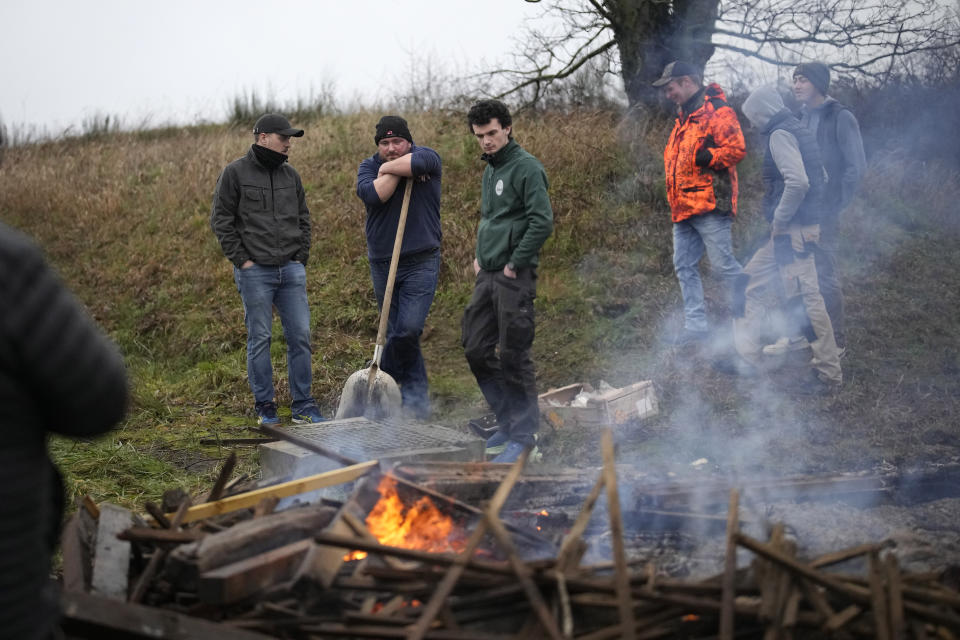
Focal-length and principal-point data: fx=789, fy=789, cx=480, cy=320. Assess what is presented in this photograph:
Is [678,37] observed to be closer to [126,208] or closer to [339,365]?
[339,365]

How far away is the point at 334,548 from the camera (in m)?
2.95

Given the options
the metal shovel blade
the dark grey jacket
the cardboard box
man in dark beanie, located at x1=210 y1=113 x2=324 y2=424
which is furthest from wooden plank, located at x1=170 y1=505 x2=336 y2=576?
the dark grey jacket

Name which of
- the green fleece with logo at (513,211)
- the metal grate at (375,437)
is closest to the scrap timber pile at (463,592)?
the metal grate at (375,437)

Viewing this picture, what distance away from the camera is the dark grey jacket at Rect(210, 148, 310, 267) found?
6586mm

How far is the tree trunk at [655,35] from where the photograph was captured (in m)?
11.9

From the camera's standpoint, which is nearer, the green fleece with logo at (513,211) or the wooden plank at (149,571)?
the wooden plank at (149,571)

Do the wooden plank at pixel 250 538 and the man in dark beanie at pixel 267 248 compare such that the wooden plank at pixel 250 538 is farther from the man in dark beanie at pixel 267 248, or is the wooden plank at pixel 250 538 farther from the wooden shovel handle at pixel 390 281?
the man in dark beanie at pixel 267 248

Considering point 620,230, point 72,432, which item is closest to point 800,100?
point 620,230

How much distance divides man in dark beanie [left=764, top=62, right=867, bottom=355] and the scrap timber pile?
430 cm

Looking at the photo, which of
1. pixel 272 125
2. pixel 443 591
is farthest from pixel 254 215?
pixel 443 591

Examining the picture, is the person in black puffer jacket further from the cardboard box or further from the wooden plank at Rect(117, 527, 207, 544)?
the cardboard box

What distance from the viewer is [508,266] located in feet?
17.9

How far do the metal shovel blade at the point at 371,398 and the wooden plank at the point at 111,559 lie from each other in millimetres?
3051

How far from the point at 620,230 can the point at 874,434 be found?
5.32 meters
